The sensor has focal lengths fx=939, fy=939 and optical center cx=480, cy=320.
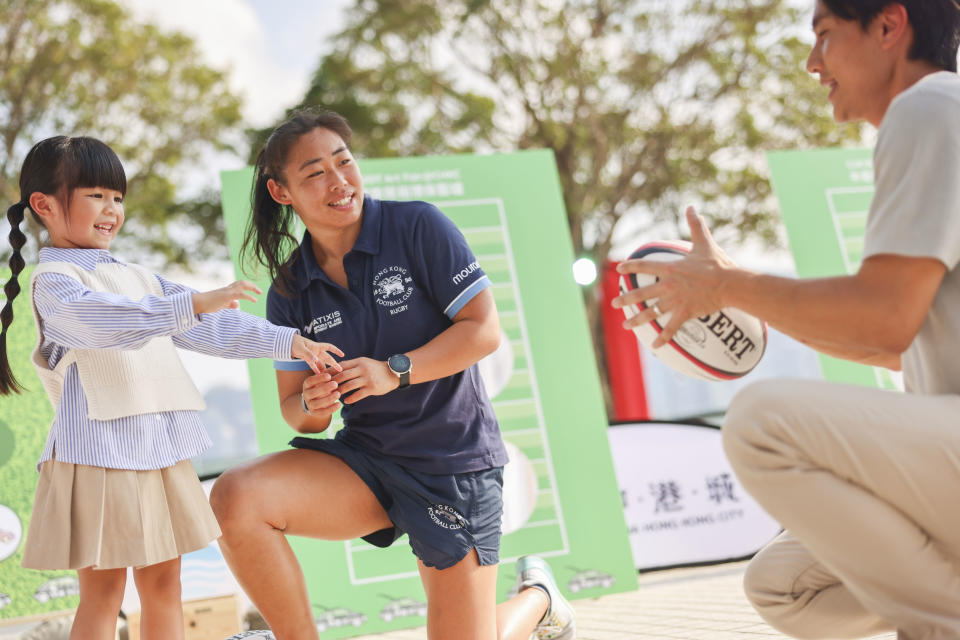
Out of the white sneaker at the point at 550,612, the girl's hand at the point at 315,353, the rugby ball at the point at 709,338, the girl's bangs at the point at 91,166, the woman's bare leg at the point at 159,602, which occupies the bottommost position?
the white sneaker at the point at 550,612

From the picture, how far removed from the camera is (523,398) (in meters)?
3.57

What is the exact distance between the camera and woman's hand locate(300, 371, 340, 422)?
200cm

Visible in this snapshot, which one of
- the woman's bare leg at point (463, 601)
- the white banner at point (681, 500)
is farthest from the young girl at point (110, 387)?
the white banner at point (681, 500)

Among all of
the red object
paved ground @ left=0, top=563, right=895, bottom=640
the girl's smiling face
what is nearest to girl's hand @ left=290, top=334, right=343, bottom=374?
the girl's smiling face

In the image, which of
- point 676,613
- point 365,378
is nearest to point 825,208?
point 676,613

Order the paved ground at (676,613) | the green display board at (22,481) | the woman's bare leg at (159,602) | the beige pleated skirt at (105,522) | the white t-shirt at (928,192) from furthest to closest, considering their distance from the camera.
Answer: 1. the green display board at (22,481)
2. the paved ground at (676,613)
3. the woman's bare leg at (159,602)
4. the beige pleated skirt at (105,522)
5. the white t-shirt at (928,192)

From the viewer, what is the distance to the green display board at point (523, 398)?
131 inches

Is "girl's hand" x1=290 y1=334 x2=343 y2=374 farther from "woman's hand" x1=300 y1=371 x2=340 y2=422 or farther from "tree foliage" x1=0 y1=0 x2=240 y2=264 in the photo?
"tree foliage" x1=0 y1=0 x2=240 y2=264

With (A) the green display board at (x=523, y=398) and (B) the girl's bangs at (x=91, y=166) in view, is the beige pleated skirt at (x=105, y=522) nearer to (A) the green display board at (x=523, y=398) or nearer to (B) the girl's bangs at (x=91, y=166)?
(B) the girl's bangs at (x=91, y=166)

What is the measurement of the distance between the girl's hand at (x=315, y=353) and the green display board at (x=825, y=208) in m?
2.83

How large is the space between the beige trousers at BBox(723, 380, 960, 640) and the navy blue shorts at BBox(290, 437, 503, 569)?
833 millimetres

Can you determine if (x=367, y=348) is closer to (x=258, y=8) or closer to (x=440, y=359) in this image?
(x=440, y=359)

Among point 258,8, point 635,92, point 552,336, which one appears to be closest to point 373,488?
point 552,336

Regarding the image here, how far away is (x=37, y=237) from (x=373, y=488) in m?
7.14
